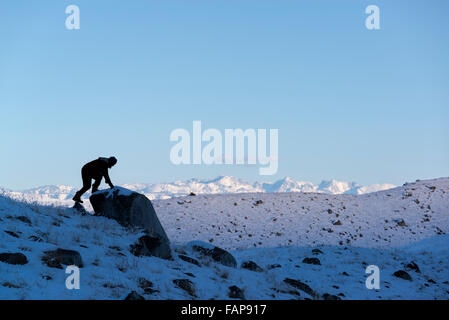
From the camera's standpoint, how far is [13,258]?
421 inches

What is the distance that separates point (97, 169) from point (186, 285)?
24.0 ft

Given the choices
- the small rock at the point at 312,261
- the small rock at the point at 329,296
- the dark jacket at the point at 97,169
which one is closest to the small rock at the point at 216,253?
the small rock at the point at 329,296

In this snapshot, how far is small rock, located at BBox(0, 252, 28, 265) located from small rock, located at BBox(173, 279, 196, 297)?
3.70 metres

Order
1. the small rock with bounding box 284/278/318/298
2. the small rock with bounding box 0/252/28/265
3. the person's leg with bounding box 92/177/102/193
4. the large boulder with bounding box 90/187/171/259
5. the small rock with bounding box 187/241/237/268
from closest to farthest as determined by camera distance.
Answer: the small rock with bounding box 0/252/28/265 < the small rock with bounding box 284/278/318/298 < the large boulder with bounding box 90/187/171/259 < the small rock with bounding box 187/241/237/268 < the person's leg with bounding box 92/177/102/193

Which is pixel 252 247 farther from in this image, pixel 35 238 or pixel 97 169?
pixel 35 238

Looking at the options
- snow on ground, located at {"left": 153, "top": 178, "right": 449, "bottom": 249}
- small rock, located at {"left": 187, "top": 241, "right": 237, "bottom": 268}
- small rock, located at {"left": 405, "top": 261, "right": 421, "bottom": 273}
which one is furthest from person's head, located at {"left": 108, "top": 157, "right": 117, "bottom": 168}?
snow on ground, located at {"left": 153, "top": 178, "right": 449, "bottom": 249}

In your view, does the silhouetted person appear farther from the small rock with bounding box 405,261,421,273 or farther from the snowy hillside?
the small rock with bounding box 405,261,421,273

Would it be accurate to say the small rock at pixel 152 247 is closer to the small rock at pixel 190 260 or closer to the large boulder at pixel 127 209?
the small rock at pixel 190 260

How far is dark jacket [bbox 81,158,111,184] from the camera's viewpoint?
17.4 m

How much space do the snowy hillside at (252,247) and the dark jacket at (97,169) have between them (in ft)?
4.92

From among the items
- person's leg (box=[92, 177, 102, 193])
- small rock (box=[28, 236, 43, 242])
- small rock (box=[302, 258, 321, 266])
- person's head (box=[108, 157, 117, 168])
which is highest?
person's head (box=[108, 157, 117, 168])

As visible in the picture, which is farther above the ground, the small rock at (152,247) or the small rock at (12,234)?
the small rock at (12,234)

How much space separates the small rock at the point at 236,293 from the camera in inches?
474
